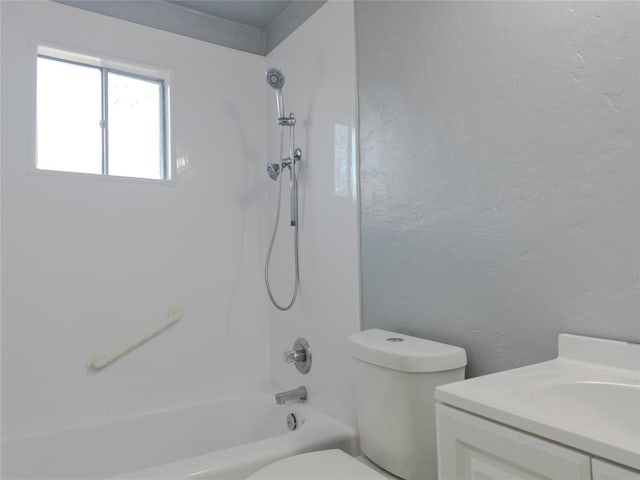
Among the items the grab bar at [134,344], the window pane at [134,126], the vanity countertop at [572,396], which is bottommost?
the grab bar at [134,344]

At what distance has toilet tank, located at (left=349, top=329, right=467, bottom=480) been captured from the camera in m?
1.17

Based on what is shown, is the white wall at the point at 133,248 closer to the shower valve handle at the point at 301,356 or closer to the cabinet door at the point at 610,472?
the shower valve handle at the point at 301,356

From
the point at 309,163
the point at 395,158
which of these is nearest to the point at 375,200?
the point at 395,158

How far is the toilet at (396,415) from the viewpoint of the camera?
45.9 inches

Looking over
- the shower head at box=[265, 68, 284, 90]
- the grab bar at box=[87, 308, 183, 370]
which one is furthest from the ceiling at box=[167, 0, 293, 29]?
the grab bar at box=[87, 308, 183, 370]

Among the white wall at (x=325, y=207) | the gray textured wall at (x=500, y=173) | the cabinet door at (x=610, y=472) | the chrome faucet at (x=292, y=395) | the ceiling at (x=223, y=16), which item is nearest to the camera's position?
the cabinet door at (x=610, y=472)

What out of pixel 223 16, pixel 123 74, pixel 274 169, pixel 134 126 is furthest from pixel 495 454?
pixel 223 16

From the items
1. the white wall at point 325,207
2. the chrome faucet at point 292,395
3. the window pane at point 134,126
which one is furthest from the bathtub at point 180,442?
the window pane at point 134,126

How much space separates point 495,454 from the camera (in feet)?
2.31

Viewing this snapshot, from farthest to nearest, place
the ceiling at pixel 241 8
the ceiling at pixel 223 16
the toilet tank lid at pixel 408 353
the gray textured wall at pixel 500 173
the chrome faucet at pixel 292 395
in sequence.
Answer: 1. the ceiling at pixel 241 8
2. the ceiling at pixel 223 16
3. the chrome faucet at pixel 292 395
4. the toilet tank lid at pixel 408 353
5. the gray textured wall at pixel 500 173

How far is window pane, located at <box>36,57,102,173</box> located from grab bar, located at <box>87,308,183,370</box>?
0.82m

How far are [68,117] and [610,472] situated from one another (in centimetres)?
239

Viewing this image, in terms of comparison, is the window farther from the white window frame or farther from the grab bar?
the grab bar

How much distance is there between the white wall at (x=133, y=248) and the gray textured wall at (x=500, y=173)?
0.98 m
